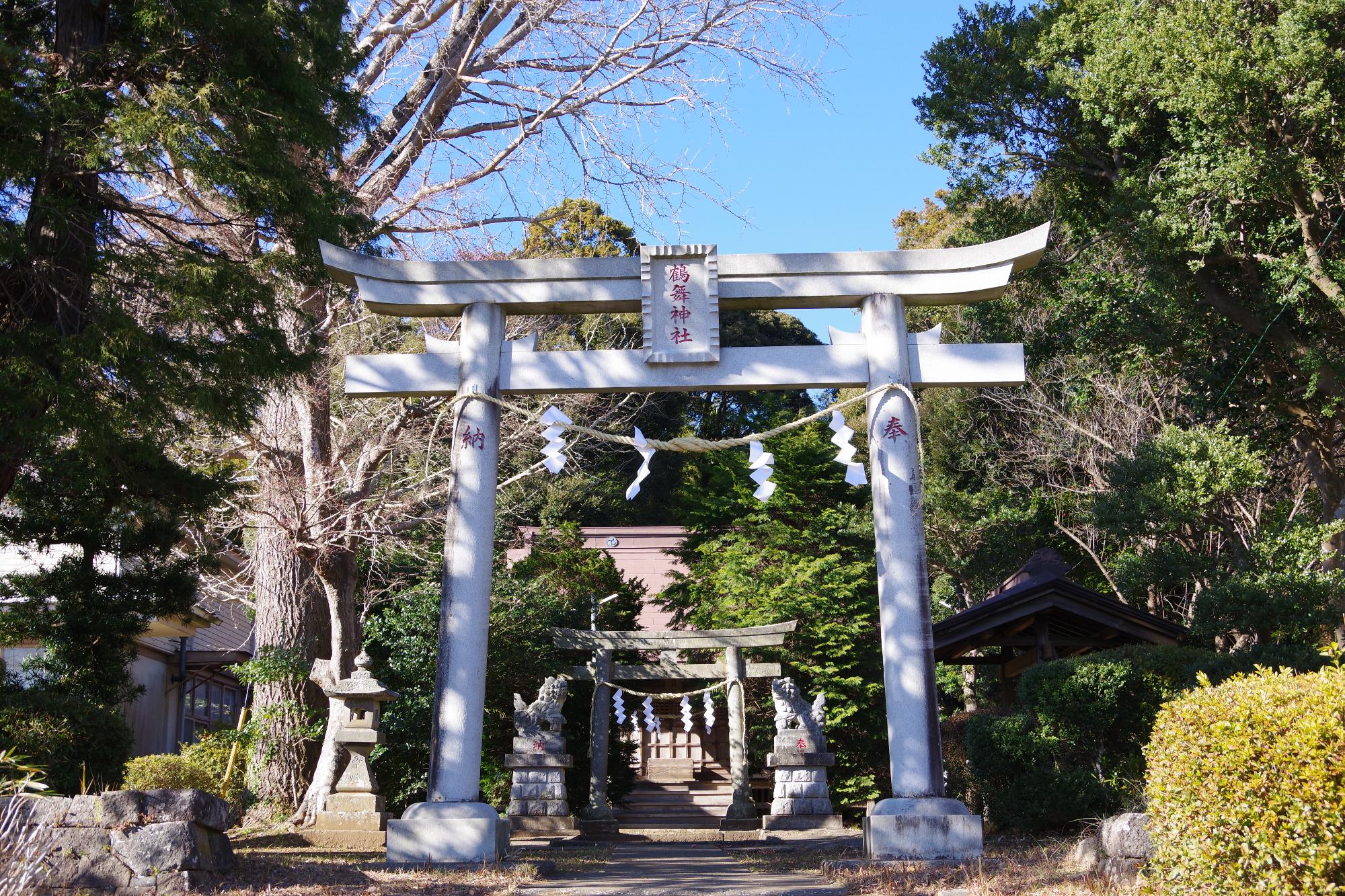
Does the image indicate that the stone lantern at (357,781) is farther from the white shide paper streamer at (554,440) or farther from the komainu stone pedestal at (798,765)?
the komainu stone pedestal at (798,765)

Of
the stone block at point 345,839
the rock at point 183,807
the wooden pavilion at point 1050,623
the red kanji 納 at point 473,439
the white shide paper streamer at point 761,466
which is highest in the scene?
the red kanji 納 at point 473,439

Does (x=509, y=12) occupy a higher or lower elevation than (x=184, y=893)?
higher

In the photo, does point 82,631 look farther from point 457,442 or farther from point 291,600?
point 291,600

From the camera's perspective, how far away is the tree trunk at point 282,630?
1246 cm

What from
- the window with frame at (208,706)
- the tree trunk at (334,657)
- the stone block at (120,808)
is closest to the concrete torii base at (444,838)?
the stone block at (120,808)

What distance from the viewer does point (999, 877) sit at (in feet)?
19.8

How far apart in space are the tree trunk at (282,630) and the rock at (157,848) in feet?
22.7

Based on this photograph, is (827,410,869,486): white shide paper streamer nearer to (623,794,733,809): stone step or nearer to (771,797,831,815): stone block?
(771,797,831,815): stone block

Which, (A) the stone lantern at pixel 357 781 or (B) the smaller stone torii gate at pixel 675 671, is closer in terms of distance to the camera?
(A) the stone lantern at pixel 357 781

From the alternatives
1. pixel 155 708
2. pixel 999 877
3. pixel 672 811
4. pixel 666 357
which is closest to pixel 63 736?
pixel 666 357

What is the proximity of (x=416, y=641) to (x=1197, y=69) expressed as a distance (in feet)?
39.6

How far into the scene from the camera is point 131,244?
746 centimetres

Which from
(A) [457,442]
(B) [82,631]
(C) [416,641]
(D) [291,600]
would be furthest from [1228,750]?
(C) [416,641]

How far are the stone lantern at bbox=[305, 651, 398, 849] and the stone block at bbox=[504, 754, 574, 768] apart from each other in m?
3.19
